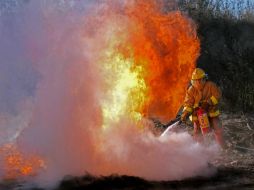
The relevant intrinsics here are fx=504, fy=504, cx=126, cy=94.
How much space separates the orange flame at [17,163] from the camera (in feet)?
32.1

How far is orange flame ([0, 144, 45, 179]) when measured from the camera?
32.1 ft

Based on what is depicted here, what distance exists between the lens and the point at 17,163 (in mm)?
10219

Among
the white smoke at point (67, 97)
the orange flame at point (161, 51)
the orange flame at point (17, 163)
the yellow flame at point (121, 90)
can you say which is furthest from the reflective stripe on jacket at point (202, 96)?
the orange flame at point (17, 163)

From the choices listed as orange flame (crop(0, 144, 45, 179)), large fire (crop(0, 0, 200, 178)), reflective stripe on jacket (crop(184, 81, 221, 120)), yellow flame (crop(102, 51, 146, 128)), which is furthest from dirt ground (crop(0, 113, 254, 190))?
reflective stripe on jacket (crop(184, 81, 221, 120))

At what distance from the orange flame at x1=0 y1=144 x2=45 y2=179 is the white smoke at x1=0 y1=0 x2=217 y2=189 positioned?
28 centimetres

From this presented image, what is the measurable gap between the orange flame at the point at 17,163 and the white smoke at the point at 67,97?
28cm

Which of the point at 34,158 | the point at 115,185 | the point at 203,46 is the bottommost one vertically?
the point at 115,185

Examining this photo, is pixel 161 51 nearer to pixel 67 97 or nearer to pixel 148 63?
pixel 148 63

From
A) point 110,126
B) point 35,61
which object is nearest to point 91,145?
point 110,126

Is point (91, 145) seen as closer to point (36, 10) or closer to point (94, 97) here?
point (94, 97)

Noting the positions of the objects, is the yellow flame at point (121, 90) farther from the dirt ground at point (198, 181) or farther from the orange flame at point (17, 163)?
the orange flame at point (17, 163)

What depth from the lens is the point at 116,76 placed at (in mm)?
10125

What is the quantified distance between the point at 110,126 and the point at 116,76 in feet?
3.39

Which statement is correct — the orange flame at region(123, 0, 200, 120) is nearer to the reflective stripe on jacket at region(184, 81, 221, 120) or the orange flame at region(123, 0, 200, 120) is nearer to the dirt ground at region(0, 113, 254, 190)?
the reflective stripe on jacket at region(184, 81, 221, 120)
